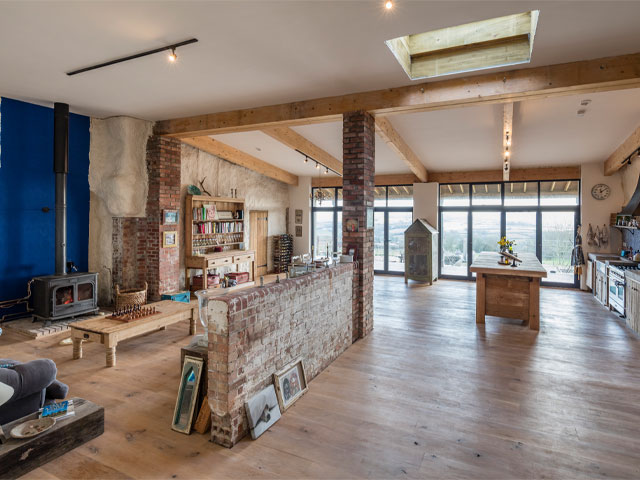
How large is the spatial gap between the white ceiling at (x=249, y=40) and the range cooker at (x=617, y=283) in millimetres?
3852

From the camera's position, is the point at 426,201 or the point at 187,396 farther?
the point at 426,201

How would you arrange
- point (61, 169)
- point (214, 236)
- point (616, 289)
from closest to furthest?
point (61, 169) → point (616, 289) → point (214, 236)

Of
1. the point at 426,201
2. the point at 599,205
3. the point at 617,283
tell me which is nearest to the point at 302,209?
the point at 426,201

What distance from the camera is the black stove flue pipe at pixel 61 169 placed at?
5414 millimetres

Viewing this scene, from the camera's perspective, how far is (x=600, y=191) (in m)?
8.21

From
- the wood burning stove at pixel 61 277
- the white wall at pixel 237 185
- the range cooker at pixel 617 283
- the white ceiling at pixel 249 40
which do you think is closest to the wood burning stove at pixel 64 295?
the wood burning stove at pixel 61 277

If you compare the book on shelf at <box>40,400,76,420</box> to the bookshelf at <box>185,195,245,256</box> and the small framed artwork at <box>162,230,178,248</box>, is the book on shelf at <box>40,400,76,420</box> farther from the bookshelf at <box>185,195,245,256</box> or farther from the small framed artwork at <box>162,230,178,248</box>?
the bookshelf at <box>185,195,245,256</box>

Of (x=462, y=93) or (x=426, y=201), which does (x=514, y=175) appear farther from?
(x=462, y=93)

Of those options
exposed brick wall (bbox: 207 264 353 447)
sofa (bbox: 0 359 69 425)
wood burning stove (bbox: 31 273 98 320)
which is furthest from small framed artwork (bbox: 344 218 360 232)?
wood burning stove (bbox: 31 273 98 320)

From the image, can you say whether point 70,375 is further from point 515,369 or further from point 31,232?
point 515,369

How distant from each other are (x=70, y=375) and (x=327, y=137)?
5926mm

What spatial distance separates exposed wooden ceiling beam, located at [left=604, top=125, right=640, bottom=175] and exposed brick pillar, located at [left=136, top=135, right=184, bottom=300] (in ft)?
26.5

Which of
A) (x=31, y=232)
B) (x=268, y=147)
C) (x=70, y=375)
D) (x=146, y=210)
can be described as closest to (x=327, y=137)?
(x=268, y=147)

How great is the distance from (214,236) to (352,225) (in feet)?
15.7
